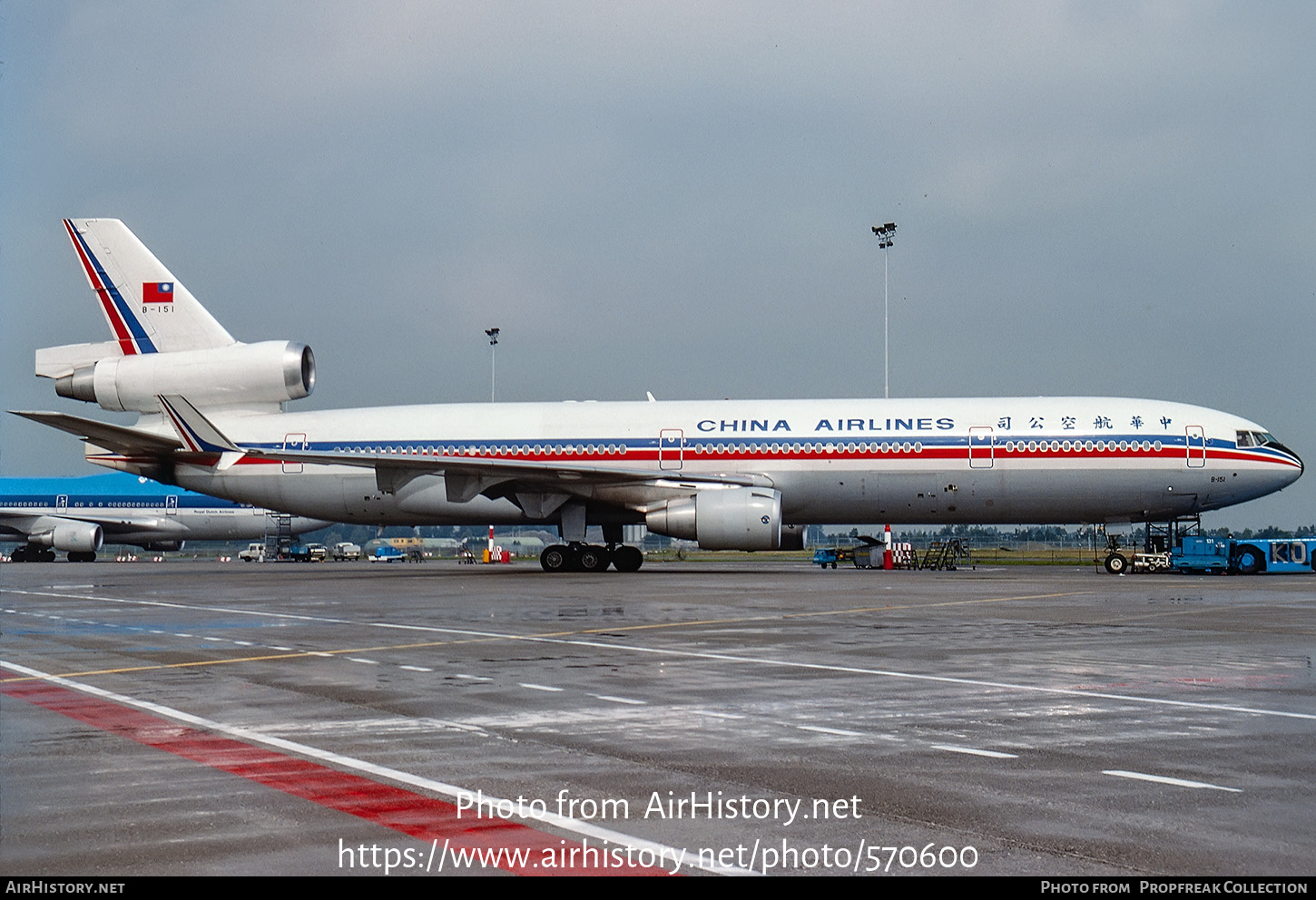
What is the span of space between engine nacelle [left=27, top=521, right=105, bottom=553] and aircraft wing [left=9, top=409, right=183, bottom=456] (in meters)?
27.7

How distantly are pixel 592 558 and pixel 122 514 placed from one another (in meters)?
39.6

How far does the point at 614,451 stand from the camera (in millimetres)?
34250

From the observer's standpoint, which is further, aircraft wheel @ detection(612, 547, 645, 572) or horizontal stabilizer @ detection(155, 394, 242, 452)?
aircraft wheel @ detection(612, 547, 645, 572)

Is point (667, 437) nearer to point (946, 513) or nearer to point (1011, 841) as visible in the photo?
point (946, 513)

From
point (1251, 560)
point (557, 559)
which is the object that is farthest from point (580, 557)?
point (1251, 560)

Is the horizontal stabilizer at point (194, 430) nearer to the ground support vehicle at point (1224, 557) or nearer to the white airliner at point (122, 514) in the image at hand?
the ground support vehicle at point (1224, 557)

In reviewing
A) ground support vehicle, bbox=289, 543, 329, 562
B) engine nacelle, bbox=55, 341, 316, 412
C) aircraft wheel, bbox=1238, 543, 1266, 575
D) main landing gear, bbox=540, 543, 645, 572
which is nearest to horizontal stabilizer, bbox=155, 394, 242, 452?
engine nacelle, bbox=55, 341, 316, 412

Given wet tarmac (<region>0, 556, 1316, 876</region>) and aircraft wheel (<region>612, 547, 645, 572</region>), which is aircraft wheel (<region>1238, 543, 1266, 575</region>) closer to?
aircraft wheel (<region>612, 547, 645, 572</region>)

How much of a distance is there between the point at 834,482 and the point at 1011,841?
27.7 metres

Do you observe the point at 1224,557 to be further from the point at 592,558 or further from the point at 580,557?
the point at 580,557

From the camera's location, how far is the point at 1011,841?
17.5ft

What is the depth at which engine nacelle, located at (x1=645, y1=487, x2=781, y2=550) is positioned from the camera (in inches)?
1219
